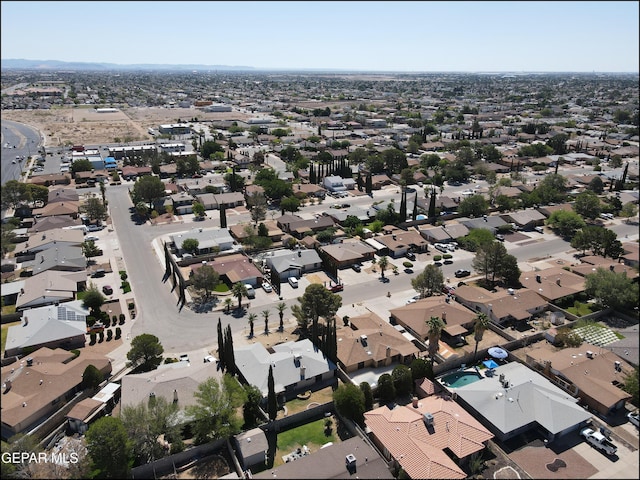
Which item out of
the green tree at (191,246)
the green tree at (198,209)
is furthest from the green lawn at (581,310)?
the green tree at (198,209)

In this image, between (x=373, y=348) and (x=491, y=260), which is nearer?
(x=373, y=348)

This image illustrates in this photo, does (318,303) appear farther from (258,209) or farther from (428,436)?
(258,209)

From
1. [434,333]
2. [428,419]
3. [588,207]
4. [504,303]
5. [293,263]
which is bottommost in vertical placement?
[428,419]

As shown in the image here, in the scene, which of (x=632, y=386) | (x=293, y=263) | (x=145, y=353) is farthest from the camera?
(x=293, y=263)

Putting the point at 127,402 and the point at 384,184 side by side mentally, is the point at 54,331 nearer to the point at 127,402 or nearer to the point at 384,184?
the point at 127,402

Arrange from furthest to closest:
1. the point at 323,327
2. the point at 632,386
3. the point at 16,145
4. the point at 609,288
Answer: the point at 16,145
the point at 609,288
the point at 323,327
the point at 632,386

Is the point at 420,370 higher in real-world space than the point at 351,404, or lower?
lower

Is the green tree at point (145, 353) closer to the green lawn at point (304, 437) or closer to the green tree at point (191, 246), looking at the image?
the green lawn at point (304, 437)

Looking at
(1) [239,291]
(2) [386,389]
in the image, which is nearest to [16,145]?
(1) [239,291]

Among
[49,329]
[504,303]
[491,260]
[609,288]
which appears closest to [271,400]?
[49,329]
